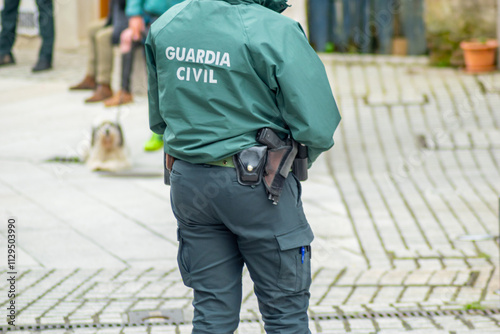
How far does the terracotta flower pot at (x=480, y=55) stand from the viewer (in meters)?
9.27

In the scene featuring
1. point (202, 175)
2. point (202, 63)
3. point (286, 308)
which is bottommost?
point (286, 308)

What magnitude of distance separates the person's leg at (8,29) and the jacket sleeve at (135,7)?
326 centimetres

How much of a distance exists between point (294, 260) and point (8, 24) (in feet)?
26.5

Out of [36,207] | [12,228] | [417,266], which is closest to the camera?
[417,266]

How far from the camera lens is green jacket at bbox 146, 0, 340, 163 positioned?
2768 mm

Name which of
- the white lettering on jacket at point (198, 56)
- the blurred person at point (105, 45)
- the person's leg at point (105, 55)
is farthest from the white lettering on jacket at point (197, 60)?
the person's leg at point (105, 55)

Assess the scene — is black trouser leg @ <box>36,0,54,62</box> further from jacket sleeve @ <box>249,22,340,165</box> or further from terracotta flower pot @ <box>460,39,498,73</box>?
jacket sleeve @ <box>249,22,340,165</box>

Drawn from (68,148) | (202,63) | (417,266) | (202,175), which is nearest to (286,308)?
(202,175)

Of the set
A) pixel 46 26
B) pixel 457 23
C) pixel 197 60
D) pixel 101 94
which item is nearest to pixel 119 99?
pixel 101 94

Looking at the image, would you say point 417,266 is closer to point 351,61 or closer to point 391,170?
point 391,170

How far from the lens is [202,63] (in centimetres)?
282

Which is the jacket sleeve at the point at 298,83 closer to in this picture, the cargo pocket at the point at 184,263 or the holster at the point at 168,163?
the holster at the point at 168,163

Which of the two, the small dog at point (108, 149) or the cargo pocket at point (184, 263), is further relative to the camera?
the small dog at point (108, 149)

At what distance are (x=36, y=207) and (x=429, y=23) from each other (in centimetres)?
581
